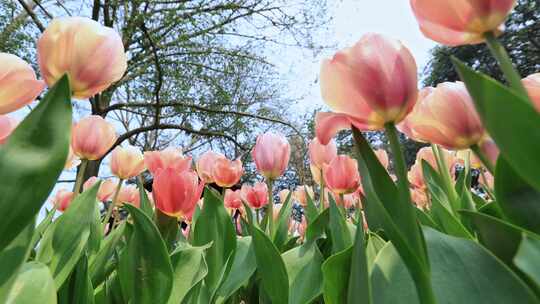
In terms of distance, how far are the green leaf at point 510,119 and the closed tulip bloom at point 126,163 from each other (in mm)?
681

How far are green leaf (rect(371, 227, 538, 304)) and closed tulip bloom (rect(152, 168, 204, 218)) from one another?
280 millimetres

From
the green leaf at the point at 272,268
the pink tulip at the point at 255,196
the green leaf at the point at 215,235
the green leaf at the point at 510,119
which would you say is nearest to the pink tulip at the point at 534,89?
the green leaf at the point at 510,119

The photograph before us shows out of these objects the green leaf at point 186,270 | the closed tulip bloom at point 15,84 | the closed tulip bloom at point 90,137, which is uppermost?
the closed tulip bloom at point 15,84

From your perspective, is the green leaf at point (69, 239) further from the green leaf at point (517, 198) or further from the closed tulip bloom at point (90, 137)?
the green leaf at point (517, 198)

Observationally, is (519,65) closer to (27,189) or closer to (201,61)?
(201,61)

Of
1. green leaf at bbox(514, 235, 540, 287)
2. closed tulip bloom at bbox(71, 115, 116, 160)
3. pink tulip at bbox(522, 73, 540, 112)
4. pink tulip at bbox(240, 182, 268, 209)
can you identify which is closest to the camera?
green leaf at bbox(514, 235, 540, 287)

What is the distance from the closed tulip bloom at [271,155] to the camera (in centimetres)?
83

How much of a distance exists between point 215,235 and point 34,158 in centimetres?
37

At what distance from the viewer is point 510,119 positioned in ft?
0.66

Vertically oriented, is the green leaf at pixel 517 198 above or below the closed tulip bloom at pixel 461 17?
below

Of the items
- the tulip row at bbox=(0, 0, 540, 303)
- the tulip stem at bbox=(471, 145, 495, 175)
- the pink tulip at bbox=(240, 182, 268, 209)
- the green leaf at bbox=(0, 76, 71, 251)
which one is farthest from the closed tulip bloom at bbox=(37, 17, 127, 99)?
the pink tulip at bbox=(240, 182, 268, 209)

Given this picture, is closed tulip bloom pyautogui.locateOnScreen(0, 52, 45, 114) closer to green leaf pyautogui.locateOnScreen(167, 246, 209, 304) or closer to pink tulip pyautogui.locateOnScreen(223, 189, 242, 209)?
green leaf pyautogui.locateOnScreen(167, 246, 209, 304)

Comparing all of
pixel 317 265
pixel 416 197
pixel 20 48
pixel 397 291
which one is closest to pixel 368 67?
pixel 397 291

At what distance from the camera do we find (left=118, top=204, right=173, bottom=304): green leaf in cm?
43
